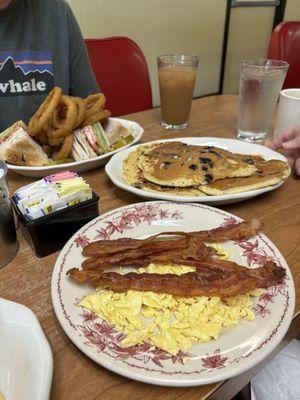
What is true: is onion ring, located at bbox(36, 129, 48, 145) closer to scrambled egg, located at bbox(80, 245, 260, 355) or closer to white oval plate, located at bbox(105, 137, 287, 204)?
white oval plate, located at bbox(105, 137, 287, 204)

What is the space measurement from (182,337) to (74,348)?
0.17 metres

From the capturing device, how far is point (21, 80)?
5.08 feet

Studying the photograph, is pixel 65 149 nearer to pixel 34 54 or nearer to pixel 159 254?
pixel 159 254

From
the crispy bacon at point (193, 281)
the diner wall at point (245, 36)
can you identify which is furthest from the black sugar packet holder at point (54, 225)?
the diner wall at point (245, 36)

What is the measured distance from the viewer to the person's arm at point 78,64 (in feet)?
5.44

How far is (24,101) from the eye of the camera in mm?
→ 1580

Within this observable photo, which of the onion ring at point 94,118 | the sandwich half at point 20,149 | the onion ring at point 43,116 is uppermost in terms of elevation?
the onion ring at point 43,116

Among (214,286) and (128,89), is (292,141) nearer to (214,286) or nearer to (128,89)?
(214,286)

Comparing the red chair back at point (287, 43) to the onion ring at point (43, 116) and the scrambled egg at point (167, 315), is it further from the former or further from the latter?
the scrambled egg at point (167, 315)

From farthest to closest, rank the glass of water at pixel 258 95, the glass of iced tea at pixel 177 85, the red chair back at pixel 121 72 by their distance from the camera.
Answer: the red chair back at pixel 121 72, the glass of iced tea at pixel 177 85, the glass of water at pixel 258 95

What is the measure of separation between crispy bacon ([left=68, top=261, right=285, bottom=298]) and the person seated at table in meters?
0.52

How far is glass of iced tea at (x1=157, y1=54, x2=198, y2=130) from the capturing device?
135 cm

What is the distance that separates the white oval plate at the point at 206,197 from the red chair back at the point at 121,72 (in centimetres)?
96

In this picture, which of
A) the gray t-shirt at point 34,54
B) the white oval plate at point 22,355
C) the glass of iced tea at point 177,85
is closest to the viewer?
the white oval plate at point 22,355
